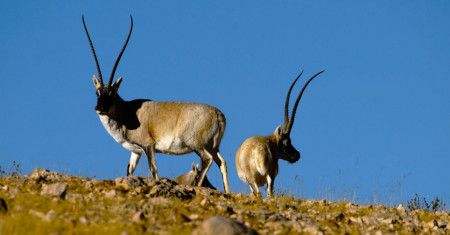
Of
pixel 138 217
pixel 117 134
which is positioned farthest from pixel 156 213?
pixel 117 134

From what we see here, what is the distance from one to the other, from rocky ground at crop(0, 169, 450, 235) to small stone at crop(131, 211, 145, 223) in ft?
0.04

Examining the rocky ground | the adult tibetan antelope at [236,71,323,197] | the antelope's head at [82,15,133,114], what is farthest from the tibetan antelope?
the rocky ground

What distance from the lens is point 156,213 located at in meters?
7.69

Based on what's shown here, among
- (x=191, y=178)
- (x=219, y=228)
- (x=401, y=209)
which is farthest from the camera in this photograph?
(x=191, y=178)

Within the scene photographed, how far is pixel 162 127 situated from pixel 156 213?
6067mm

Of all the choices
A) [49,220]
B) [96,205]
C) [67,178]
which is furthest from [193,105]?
[49,220]

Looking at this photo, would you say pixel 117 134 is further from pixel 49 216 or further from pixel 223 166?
pixel 49 216

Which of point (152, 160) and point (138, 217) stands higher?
point (152, 160)

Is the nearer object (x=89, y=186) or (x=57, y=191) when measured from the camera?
(x=57, y=191)

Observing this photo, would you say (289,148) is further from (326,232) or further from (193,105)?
(326,232)

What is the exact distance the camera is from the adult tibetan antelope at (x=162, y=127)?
13508 mm

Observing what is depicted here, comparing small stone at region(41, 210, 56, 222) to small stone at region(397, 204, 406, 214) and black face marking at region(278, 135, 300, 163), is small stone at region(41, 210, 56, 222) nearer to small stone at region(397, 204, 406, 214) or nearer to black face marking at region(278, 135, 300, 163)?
small stone at region(397, 204, 406, 214)

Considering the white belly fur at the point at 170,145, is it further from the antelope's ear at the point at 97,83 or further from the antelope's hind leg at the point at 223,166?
the antelope's ear at the point at 97,83

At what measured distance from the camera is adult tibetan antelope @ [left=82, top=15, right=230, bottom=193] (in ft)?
44.3
